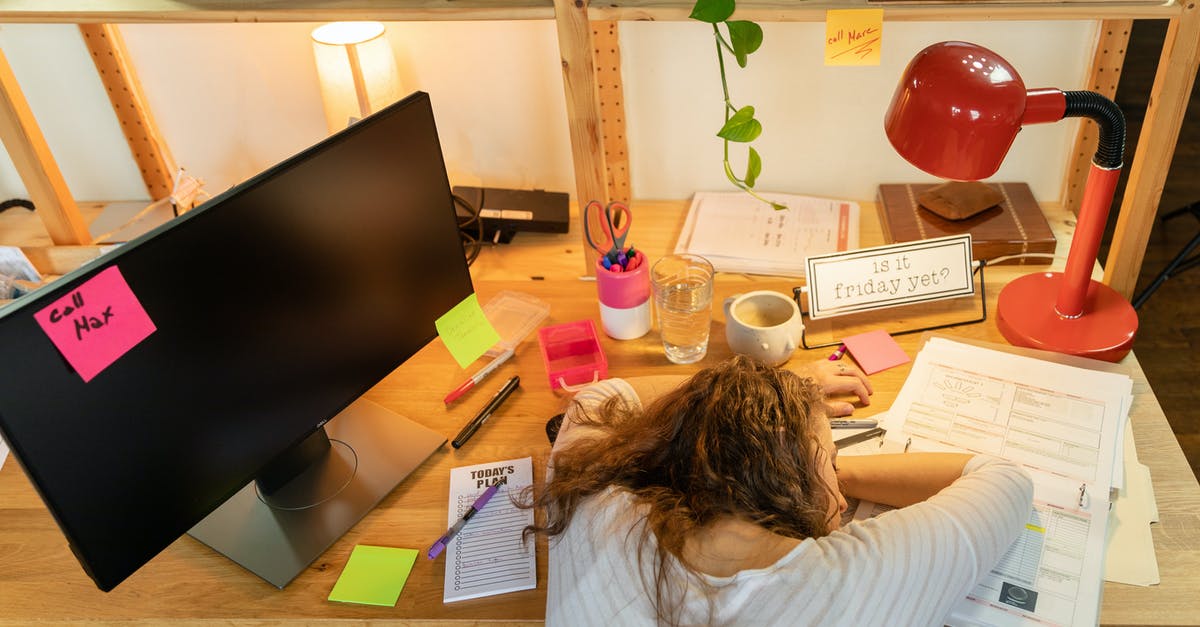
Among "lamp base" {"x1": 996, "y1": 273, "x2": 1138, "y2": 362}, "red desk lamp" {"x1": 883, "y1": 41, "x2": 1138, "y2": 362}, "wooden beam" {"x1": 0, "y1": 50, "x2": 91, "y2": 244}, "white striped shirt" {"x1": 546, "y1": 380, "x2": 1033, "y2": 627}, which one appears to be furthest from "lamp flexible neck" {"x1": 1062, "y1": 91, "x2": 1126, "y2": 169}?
"wooden beam" {"x1": 0, "y1": 50, "x2": 91, "y2": 244}

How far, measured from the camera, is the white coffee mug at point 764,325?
4.09 feet

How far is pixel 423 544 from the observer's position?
106 centimetres

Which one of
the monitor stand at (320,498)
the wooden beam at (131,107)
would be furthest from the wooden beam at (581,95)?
the wooden beam at (131,107)

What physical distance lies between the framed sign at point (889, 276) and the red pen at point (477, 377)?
0.48 meters

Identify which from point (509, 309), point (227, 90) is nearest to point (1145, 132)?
point (509, 309)

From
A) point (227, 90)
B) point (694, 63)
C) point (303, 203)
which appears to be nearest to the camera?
point (303, 203)

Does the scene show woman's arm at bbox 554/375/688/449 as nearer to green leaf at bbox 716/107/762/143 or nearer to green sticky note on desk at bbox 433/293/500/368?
green sticky note on desk at bbox 433/293/500/368

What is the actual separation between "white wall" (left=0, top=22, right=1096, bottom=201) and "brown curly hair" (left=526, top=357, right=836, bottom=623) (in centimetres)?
77

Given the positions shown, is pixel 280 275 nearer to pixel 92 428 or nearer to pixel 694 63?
pixel 92 428

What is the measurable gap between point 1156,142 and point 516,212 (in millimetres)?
1033

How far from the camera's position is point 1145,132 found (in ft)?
4.09

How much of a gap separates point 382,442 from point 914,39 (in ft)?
3.61

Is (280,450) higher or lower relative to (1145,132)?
lower

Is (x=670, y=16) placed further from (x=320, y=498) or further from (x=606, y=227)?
(x=320, y=498)
